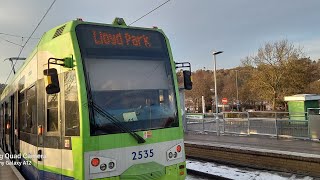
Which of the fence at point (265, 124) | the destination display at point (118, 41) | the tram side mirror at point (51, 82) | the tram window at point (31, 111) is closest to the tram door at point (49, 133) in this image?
the tram window at point (31, 111)

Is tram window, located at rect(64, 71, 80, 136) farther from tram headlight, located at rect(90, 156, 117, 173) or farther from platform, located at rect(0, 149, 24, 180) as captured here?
platform, located at rect(0, 149, 24, 180)

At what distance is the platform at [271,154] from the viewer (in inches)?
389

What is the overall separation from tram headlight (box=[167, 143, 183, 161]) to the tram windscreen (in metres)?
0.41

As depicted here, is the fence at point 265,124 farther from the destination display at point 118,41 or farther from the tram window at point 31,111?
the tram window at point 31,111

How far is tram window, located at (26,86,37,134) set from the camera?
25.0 feet

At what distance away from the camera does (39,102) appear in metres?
7.17

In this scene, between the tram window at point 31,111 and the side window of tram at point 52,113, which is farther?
the tram window at point 31,111

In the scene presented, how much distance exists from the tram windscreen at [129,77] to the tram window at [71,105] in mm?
272

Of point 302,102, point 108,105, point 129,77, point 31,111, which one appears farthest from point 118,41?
point 302,102

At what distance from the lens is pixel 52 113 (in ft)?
21.4

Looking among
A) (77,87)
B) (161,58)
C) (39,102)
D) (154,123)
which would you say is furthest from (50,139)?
(161,58)

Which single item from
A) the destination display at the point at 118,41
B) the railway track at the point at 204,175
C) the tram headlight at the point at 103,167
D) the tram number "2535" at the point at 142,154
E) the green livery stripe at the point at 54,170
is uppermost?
the destination display at the point at 118,41

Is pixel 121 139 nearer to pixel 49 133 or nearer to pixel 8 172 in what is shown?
pixel 49 133

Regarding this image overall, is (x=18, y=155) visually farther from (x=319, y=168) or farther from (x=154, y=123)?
(x=319, y=168)
